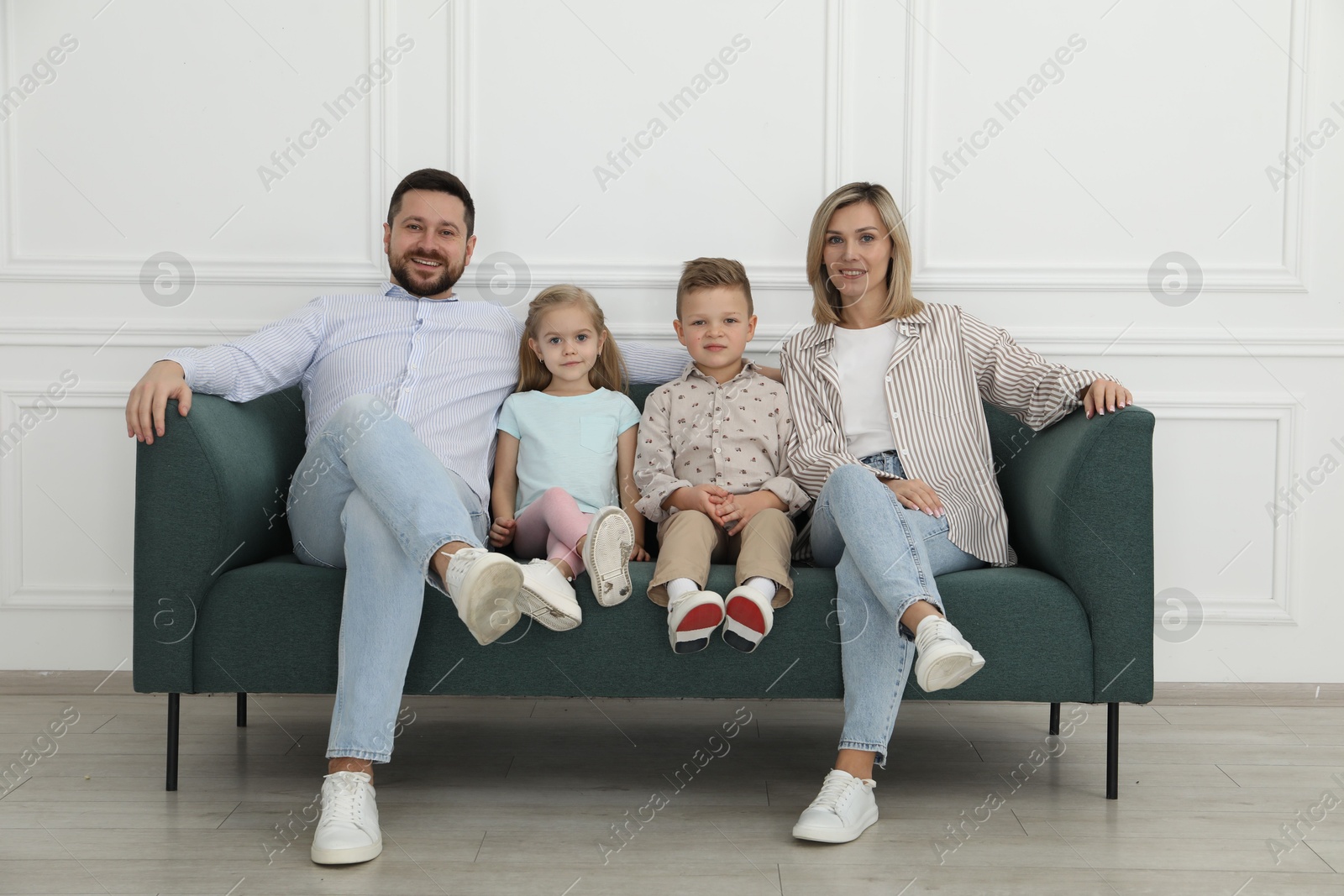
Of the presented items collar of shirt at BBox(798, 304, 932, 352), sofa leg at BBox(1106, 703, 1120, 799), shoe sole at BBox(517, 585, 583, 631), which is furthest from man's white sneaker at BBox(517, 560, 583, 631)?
sofa leg at BBox(1106, 703, 1120, 799)

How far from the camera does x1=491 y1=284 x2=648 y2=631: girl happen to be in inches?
77.9

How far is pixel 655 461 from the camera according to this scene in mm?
2061

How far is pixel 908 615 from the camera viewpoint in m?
1.63

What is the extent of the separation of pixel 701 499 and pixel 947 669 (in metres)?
0.57

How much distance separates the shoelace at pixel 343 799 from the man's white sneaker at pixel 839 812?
26.9 inches

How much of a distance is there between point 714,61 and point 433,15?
0.70 metres

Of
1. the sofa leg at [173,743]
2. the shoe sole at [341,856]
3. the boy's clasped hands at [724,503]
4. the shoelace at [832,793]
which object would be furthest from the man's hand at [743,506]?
the sofa leg at [173,743]

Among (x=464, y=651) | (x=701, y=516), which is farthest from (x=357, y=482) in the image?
(x=701, y=516)

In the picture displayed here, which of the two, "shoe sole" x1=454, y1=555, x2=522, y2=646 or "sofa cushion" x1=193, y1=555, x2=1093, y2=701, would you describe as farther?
"sofa cushion" x1=193, y1=555, x2=1093, y2=701

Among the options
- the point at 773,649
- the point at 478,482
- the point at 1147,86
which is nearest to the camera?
the point at 773,649

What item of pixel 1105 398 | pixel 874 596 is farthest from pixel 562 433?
pixel 1105 398

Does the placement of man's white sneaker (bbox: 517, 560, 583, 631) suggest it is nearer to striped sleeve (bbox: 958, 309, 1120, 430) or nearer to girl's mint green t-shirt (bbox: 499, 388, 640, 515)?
girl's mint green t-shirt (bbox: 499, 388, 640, 515)

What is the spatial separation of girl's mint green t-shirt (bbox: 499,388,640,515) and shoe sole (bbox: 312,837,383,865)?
0.72m

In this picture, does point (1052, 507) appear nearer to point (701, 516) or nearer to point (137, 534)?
point (701, 516)
